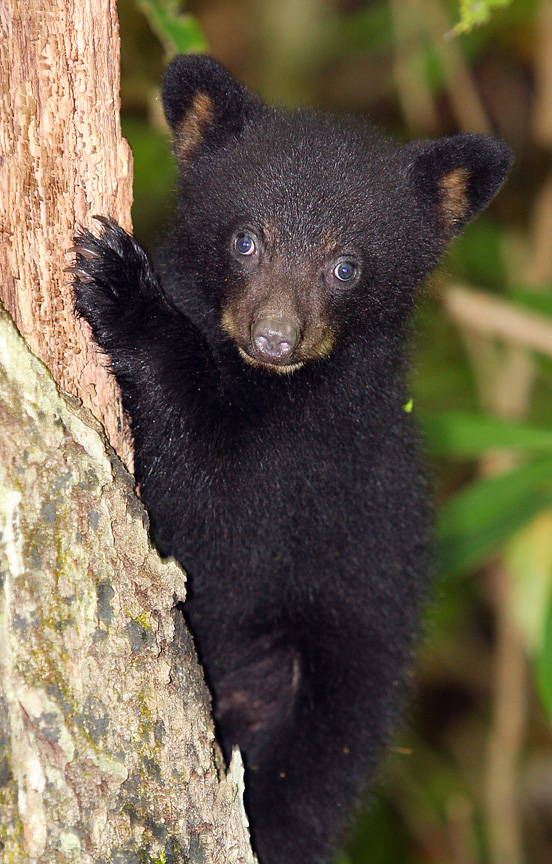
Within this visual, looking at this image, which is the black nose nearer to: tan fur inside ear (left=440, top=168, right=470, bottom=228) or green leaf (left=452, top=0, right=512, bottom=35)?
tan fur inside ear (left=440, top=168, right=470, bottom=228)

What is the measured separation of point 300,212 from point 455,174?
2.17 feet

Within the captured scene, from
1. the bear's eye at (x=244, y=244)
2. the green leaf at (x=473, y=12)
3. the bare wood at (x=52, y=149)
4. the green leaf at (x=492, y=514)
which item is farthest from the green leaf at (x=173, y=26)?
the green leaf at (x=492, y=514)

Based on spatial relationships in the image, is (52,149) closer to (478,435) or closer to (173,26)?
(173,26)

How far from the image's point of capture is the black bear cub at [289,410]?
2.96 m

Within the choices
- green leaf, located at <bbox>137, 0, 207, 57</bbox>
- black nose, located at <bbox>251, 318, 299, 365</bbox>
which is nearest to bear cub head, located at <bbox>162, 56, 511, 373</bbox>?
black nose, located at <bbox>251, 318, 299, 365</bbox>

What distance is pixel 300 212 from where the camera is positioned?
3043 mm

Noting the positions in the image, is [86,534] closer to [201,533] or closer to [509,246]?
[201,533]

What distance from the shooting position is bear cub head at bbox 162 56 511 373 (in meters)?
3.04

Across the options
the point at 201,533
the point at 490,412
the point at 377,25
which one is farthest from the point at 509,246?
the point at 201,533

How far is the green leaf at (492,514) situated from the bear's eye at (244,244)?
1.90 meters

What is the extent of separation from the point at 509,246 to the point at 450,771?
4.23 m

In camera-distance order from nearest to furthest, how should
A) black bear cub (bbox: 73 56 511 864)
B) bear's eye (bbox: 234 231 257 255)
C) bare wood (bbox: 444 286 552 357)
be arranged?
1. black bear cub (bbox: 73 56 511 864)
2. bear's eye (bbox: 234 231 257 255)
3. bare wood (bbox: 444 286 552 357)

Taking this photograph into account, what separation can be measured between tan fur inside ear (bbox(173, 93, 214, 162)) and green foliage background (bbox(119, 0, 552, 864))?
103 cm

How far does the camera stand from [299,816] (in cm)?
338
